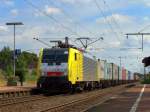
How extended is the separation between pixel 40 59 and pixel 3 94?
3925 mm

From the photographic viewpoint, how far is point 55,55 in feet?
116

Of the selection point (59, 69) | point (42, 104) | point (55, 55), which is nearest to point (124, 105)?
point (42, 104)

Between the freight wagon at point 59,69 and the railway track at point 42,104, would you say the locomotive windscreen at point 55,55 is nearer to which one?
the freight wagon at point 59,69

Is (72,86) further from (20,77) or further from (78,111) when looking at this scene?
(20,77)

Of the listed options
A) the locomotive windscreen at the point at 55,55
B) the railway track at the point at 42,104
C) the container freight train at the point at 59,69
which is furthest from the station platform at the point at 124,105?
the locomotive windscreen at the point at 55,55

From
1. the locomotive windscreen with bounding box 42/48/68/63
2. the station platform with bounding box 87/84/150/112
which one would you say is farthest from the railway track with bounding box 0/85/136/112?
the locomotive windscreen with bounding box 42/48/68/63

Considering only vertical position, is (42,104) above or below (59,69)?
below

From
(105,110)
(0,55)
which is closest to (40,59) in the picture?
(105,110)

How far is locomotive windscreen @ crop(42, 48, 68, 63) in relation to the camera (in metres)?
34.9

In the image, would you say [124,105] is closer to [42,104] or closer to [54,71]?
[42,104]

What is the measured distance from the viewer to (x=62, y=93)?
3828 centimetres

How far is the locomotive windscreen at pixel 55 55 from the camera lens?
34.9 meters

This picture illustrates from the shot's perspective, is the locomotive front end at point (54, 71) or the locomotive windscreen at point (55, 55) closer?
the locomotive front end at point (54, 71)

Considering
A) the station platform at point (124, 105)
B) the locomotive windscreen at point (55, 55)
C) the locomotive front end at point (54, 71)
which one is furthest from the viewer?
the locomotive windscreen at point (55, 55)
